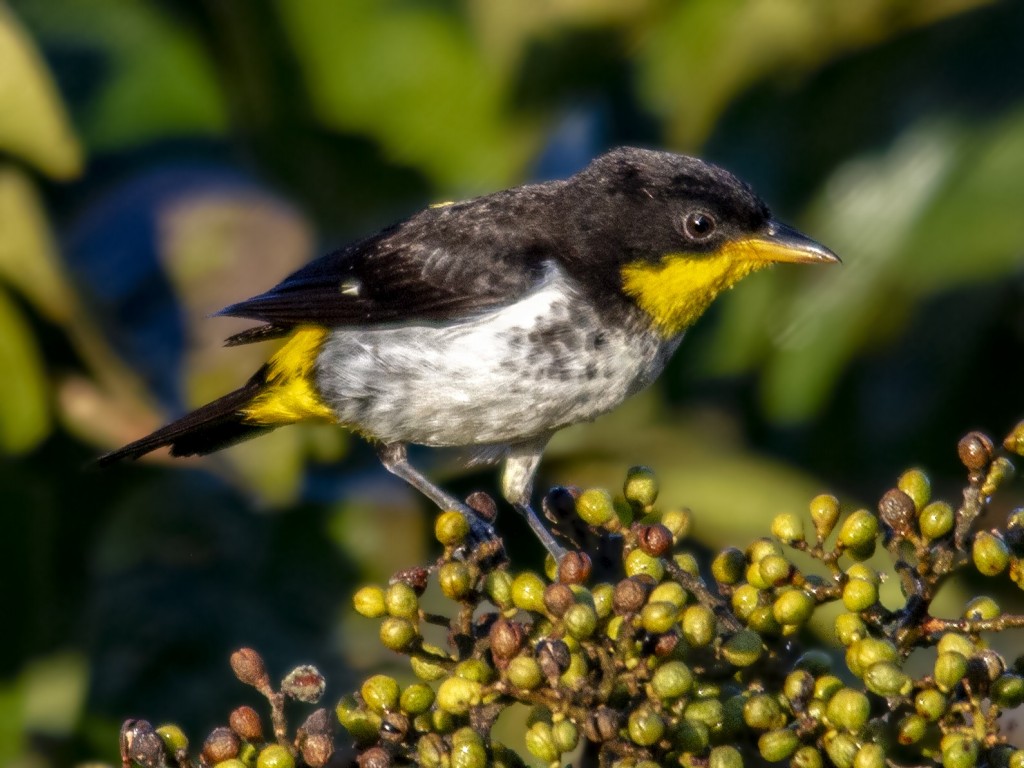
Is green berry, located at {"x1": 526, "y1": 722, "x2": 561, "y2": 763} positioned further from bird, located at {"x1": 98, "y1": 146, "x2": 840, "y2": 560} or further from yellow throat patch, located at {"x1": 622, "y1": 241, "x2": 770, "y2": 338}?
yellow throat patch, located at {"x1": 622, "y1": 241, "x2": 770, "y2": 338}

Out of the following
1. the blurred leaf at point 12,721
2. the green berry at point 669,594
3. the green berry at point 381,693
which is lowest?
the blurred leaf at point 12,721

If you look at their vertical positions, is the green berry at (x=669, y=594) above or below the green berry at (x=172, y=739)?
above

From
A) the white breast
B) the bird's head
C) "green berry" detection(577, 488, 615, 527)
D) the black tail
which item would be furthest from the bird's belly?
"green berry" detection(577, 488, 615, 527)

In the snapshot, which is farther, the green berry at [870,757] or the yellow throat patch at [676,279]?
the yellow throat patch at [676,279]

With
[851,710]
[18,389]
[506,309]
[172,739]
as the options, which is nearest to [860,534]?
[851,710]

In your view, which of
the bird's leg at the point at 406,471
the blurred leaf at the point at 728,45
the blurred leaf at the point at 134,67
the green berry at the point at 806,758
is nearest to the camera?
the green berry at the point at 806,758

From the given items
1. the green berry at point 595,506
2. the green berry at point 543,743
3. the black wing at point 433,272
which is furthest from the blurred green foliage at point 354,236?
the green berry at point 543,743

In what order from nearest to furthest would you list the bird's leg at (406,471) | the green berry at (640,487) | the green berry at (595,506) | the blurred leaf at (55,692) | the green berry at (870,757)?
the green berry at (870,757) < the green berry at (595,506) < the green berry at (640,487) < the bird's leg at (406,471) < the blurred leaf at (55,692)

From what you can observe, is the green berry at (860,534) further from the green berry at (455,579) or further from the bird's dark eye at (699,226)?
the bird's dark eye at (699,226)
